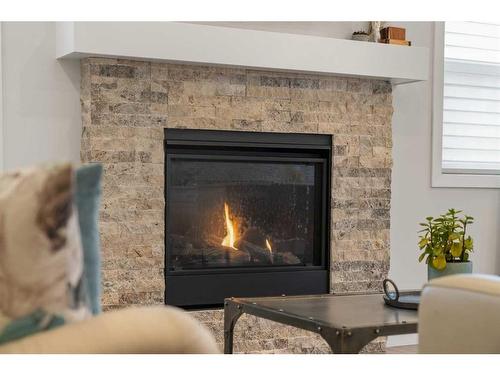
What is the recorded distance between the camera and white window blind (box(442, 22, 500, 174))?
15.9ft

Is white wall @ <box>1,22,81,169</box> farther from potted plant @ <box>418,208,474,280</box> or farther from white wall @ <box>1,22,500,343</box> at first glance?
potted plant @ <box>418,208,474,280</box>

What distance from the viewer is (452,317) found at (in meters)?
1.60

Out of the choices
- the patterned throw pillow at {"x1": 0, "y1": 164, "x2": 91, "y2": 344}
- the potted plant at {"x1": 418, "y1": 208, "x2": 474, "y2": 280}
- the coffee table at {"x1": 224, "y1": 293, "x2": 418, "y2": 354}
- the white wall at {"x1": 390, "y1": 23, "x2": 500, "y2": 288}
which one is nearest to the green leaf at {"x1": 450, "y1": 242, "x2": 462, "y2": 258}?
the potted plant at {"x1": 418, "y1": 208, "x2": 474, "y2": 280}

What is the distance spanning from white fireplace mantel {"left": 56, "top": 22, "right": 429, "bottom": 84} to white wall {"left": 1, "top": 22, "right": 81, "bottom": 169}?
0.08 meters

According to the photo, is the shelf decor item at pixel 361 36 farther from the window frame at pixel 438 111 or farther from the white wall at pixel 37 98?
the white wall at pixel 37 98

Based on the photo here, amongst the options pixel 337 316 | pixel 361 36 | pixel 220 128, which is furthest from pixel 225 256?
pixel 337 316

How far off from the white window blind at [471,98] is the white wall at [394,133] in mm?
171

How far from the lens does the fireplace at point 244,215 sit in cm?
403

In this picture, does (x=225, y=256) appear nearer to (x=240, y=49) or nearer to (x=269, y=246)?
(x=269, y=246)

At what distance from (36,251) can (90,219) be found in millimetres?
176

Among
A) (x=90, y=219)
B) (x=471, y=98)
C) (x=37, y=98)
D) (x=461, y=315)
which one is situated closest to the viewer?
(x=90, y=219)

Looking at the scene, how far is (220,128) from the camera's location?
4012 millimetres

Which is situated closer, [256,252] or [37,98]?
[37,98]
